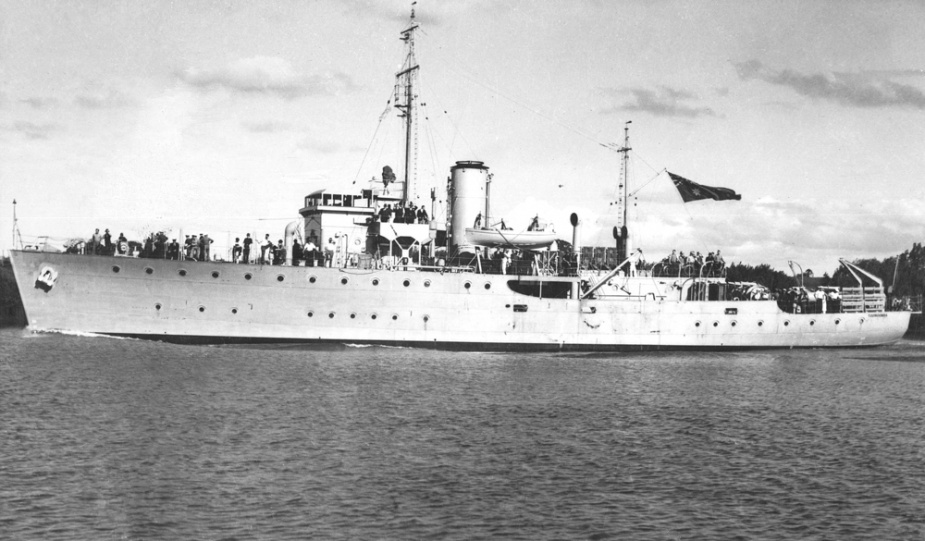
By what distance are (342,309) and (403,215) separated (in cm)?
593

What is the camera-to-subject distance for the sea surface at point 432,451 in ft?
44.5

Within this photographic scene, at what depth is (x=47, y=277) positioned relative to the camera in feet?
109

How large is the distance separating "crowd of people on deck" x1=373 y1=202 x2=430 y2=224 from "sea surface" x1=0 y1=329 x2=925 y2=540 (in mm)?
9386

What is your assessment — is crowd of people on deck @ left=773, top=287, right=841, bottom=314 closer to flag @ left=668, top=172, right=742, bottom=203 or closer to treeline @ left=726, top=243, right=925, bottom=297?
flag @ left=668, top=172, right=742, bottom=203

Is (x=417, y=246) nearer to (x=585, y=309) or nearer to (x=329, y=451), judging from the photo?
(x=585, y=309)

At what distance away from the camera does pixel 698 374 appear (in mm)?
32344

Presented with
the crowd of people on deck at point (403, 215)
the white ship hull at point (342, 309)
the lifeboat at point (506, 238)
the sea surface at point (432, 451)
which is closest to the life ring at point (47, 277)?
the white ship hull at point (342, 309)

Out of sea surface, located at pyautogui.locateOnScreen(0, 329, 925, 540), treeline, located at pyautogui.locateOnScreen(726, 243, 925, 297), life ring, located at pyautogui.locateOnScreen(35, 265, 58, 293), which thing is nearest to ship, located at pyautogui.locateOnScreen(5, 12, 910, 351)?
life ring, located at pyautogui.locateOnScreen(35, 265, 58, 293)

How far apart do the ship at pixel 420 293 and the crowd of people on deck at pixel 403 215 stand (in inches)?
3.7

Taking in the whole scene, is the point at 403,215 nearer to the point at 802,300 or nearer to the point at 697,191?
the point at 697,191

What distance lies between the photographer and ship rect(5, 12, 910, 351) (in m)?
33.4

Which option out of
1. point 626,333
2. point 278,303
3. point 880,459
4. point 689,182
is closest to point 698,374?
point 626,333

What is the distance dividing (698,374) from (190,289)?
63.4 ft

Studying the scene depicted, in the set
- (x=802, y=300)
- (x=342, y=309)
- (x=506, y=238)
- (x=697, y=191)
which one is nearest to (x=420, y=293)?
(x=342, y=309)
